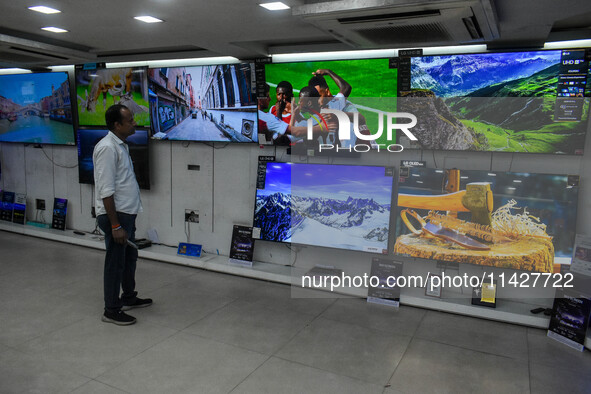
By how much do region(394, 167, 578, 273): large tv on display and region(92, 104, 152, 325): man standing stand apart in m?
2.52

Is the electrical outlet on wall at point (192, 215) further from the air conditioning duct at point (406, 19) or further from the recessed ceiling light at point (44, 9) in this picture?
the air conditioning duct at point (406, 19)

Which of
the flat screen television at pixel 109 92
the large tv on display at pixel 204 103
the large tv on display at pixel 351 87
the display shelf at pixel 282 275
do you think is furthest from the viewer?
the flat screen television at pixel 109 92

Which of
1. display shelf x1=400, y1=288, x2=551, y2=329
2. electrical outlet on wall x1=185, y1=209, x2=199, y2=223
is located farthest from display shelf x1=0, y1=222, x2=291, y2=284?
display shelf x1=400, y1=288, x2=551, y2=329

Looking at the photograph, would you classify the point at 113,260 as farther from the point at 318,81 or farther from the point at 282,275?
the point at 318,81

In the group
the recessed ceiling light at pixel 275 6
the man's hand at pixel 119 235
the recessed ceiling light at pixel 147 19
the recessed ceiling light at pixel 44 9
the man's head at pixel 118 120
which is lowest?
the man's hand at pixel 119 235

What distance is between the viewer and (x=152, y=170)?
582cm

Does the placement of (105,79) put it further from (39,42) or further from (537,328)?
(537,328)

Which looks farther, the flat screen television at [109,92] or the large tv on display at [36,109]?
the large tv on display at [36,109]

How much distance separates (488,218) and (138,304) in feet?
10.9

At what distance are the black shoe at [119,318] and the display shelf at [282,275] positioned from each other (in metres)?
1.55

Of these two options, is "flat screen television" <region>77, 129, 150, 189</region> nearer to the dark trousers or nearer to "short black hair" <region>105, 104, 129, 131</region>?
"short black hair" <region>105, 104, 129, 131</region>

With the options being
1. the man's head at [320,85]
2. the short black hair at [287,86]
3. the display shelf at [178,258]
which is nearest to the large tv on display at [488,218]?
the man's head at [320,85]

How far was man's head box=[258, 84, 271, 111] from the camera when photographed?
189 inches

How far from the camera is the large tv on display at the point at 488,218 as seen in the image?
372 cm
